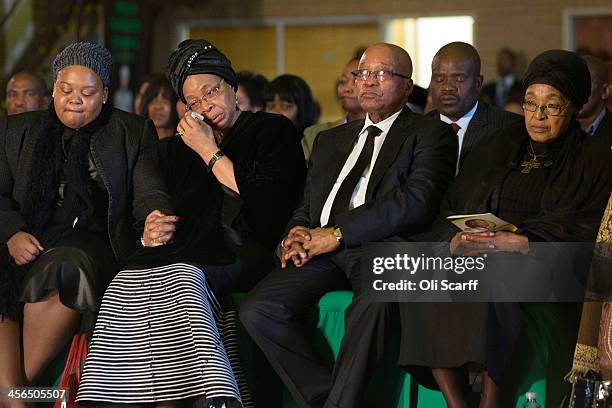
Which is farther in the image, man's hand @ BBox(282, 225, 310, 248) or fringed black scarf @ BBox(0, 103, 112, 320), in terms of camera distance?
fringed black scarf @ BBox(0, 103, 112, 320)

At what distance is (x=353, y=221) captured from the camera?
4508 millimetres

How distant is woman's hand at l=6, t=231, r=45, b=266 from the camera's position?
4.72 m

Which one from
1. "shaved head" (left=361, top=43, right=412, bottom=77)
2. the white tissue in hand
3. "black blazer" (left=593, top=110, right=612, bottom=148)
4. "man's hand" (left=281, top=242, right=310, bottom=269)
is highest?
A: "shaved head" (left=361, top=43, right=412, bottom=77)

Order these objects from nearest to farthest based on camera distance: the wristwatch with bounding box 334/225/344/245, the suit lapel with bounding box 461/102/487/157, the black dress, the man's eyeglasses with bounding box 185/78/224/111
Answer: the black dress
the wristwatch with bounding box 334/225/344/245
the man's eyeglasses with bounding box 185/78/224/111
the suit lapel with bounding box 461/102/487/157

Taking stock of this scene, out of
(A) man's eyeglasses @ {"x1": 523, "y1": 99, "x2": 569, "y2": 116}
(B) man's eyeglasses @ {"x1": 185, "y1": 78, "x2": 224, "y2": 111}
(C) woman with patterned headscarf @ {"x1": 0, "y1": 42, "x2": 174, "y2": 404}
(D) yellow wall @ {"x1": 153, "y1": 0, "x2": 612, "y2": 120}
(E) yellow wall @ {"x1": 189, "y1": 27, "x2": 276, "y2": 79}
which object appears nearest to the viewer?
(A) man's eyeglasses @ {"x1": 523, "y1": 99, "x2": 569, "y2": 116}

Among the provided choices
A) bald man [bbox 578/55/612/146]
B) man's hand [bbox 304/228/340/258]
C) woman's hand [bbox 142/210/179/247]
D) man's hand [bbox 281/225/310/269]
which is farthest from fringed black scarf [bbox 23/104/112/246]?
bald man [bbox 578/55/612/146]

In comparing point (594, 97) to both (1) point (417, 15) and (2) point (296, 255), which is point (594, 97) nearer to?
(2) point (296, 255)

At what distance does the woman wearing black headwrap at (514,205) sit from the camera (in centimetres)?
417

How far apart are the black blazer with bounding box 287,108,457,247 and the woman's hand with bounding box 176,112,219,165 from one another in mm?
444

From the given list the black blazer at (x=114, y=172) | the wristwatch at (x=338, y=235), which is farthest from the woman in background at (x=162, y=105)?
the wristwatch at (x=338, y=235)

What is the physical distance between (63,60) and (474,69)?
6.64 ft

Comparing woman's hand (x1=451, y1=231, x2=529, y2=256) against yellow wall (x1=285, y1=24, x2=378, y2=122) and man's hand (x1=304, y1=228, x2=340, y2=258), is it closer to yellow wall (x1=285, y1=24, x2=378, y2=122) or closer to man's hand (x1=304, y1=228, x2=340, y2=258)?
man's hand (x1=304, y1=228, x2=340, y2=258)

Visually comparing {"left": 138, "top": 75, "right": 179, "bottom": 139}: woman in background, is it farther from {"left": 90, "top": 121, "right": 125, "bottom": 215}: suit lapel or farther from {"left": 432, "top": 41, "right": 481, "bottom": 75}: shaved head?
{"left": 432, "top": 41, "right": 481, "bottom": 75}: shaved head

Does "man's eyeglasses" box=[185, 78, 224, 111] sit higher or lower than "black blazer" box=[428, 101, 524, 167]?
higher
